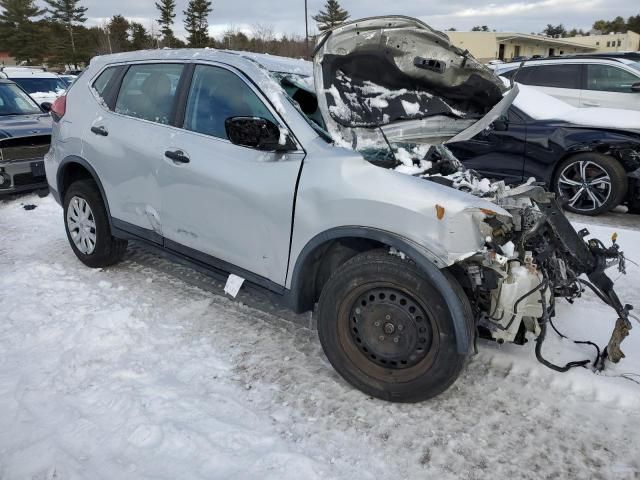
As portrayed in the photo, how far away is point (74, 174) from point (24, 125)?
3.23 m

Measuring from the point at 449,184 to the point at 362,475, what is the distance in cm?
165

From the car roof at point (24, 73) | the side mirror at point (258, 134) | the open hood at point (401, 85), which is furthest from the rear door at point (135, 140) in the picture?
the car roof at point (24, 73)

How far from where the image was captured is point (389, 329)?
2811 millimetres

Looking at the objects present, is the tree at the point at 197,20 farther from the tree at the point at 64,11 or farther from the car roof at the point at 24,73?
the car roof at the point at 24,73

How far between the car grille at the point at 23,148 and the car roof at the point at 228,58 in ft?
10.8

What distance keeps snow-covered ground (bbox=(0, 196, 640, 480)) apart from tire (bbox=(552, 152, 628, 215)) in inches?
110

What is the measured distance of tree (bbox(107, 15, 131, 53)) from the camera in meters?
59.0

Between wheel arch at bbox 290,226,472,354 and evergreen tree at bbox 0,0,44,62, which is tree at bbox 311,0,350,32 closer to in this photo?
evergreen tree at bbox 0,0,44,62

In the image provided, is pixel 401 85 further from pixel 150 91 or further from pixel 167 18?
pixel 167 18

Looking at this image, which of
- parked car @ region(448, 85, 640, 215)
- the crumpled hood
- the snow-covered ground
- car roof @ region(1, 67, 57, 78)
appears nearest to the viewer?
the snow-covered ground

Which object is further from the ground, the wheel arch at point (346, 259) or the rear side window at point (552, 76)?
the rear side window at point (552, 76)

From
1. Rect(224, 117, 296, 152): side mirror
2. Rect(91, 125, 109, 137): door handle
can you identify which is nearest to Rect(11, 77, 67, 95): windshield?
Rect(91, 125, 109, 137): door handle

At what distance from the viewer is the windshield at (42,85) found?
15.1m

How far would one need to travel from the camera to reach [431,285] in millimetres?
2658
